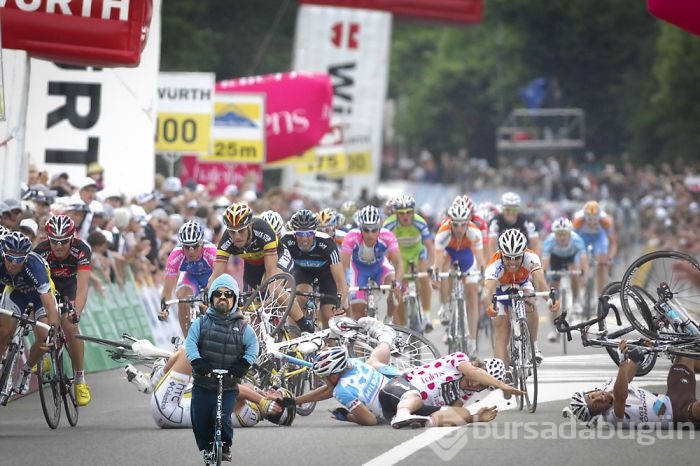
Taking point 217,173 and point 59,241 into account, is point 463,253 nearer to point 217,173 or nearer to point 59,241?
point 59,241

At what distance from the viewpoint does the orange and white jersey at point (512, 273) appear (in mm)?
17644

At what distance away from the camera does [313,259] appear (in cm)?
1900

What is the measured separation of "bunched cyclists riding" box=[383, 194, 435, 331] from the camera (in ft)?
73.0

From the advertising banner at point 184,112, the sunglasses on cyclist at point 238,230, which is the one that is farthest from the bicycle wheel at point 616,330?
the advertising banner at point 184,112

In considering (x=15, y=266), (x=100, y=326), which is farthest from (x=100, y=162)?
(x=15, y=266)

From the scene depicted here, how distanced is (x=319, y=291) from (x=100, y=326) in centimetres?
353

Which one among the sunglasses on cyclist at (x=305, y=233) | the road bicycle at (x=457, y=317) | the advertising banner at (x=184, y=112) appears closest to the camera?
the sunglasses on cyclist at (x=305, y=233)

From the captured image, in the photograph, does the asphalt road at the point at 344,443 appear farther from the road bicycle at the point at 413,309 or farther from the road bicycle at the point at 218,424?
the road bicycle at the point at 413,309

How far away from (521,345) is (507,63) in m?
65.7

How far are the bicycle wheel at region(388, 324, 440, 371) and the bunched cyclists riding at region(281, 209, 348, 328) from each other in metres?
1.55

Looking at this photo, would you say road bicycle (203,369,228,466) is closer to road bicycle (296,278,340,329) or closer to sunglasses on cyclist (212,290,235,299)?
sunglasses on cyclist (212,290,235,299)

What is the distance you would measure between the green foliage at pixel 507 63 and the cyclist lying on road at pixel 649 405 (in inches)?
1444

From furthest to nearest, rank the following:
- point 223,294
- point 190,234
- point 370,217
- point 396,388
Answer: point 370,217 < point 190,234 < point 396,388 < point 223,294

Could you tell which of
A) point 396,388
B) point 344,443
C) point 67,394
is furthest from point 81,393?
point 344,443
